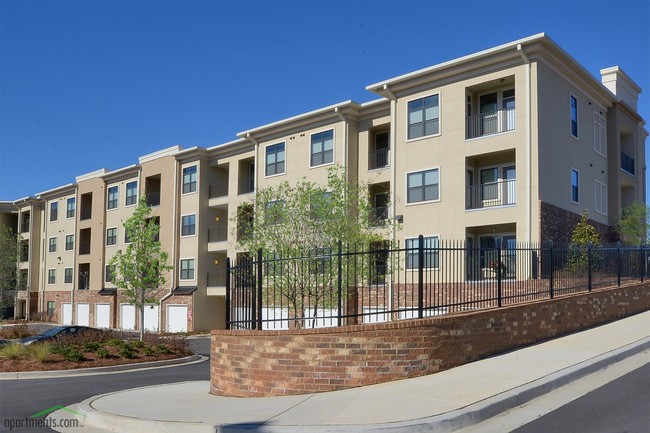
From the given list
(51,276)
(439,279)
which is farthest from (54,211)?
(439,279)

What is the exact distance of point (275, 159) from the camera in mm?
38031

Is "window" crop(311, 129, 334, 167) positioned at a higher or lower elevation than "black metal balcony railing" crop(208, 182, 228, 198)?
higher

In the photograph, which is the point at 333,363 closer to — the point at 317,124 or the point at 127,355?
the point at 127,355

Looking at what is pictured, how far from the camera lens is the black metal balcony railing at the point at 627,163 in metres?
34.2

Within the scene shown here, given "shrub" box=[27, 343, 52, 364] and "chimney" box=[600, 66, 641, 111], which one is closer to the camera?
"shrub" box=[27, 343, 52, 364]

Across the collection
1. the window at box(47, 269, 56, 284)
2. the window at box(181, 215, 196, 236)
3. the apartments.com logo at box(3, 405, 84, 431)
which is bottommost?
the apartments.com logo at box(3, 405, 84, 431)

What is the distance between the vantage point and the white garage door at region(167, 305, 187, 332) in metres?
44.3

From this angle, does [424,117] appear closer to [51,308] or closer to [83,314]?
[83,314]

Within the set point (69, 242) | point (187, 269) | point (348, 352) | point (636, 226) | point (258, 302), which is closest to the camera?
point (348, 352)

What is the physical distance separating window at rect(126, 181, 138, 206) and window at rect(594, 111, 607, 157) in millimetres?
33079

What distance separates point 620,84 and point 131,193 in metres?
34.8

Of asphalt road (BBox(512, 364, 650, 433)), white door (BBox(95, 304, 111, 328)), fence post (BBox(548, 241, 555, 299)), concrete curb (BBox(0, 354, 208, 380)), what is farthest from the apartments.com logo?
white door (BBox(95, 304, 111, 328))

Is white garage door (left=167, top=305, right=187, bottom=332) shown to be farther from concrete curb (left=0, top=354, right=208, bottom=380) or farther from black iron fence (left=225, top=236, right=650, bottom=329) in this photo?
black iron fence (left=225, top=236, right=650, bottom=329)

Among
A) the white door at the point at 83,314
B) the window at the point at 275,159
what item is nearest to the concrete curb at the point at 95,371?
the window at the point at 275,159
